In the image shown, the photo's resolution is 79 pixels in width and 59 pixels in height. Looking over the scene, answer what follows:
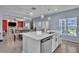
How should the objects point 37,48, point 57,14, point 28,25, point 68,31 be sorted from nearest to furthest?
point 37,48 < point 68,31 < point 57,14 < point 28,25

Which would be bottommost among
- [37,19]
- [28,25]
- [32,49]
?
[32,49]

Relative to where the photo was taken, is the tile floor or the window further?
the window

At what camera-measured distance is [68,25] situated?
24.0ft

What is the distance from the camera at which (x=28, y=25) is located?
13.5 m

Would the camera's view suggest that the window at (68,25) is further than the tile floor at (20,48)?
Yes

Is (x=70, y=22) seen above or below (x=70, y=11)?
below

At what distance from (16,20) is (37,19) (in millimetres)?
2932

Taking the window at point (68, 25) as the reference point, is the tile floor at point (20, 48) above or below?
below

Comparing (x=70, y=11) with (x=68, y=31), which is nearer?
(x=70, y=11)

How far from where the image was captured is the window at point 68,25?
22.1 ft

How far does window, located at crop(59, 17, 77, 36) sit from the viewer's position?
22.1ft
